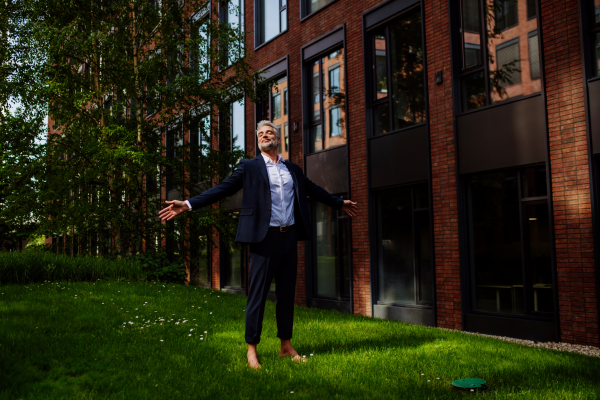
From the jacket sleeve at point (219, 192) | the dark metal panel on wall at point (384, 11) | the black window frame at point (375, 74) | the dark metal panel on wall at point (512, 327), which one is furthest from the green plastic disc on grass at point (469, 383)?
the dark metal panel on wall at point (384, 11)

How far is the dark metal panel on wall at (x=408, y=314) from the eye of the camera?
36.2ft

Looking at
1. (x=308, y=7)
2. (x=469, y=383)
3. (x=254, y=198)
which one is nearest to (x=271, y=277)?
(x=254, y=198)

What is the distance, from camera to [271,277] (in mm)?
5145

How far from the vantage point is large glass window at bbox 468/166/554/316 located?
9156 mm

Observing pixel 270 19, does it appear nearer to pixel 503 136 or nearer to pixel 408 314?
pixel 503 136

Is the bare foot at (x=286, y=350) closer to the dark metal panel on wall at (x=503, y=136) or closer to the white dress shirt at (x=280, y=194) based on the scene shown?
the white dress shirt at (x=280, y=194)

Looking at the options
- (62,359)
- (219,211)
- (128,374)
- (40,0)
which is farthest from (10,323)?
(40,0)

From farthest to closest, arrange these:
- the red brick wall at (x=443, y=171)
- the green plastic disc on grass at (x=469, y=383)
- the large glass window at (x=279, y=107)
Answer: the large glass window at (x=279, y=107), the red brick wall at (x=443, y=171), the green plastic disc on grass at (x=469, y=383)

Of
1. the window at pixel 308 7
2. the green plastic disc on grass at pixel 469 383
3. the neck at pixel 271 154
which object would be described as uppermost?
the window at pixel 308 7

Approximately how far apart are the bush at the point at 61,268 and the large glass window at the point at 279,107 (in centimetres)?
553

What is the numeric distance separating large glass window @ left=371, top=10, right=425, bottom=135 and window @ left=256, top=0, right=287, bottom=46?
463 cm

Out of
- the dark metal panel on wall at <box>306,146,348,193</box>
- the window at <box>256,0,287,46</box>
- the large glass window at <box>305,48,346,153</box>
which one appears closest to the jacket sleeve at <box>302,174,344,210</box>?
the dark metal panel on wall at <box>306,146,348,193</box>

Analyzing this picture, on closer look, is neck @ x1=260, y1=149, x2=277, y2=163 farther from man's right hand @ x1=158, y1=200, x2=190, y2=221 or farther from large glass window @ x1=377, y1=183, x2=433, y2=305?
large glass window @ x1=377, y1=183, x2=433, y2=305

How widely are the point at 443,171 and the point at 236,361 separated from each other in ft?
22.5
